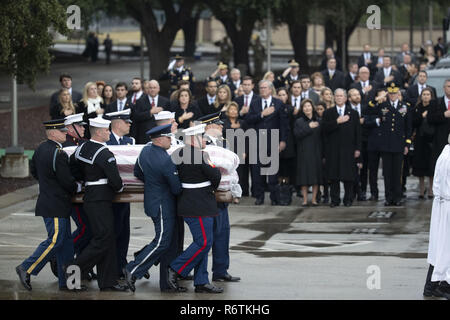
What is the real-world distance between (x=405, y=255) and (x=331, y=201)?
16.1ft

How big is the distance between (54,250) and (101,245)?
1.79 ft

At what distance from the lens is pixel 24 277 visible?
12359mm

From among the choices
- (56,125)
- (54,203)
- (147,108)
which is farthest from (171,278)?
(147,108)

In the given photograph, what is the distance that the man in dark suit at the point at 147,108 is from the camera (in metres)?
19.7

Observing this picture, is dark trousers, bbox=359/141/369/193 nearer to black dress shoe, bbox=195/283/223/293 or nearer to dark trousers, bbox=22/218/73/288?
black dress shoe, bbox=195/283/223/293

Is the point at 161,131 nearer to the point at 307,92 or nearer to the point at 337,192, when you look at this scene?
the point at 337,192

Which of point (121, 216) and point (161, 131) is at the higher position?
point (161, 131)

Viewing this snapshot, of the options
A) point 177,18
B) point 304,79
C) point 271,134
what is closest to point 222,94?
point 271,134

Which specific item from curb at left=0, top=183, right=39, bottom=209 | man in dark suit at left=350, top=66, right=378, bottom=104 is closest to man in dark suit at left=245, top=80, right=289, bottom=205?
man in dark suit at left=350, top=66, right=378, bottom=104

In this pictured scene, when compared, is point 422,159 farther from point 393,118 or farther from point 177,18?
point 177,18

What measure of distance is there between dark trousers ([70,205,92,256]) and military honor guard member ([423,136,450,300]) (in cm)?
387

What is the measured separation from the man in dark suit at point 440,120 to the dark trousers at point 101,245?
27.7 feet

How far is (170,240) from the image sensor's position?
40.1 ft

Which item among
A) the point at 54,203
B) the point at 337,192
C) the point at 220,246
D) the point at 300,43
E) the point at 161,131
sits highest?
the point at 300,43
